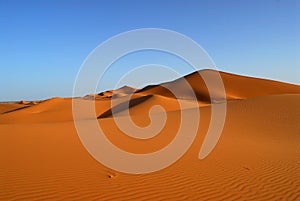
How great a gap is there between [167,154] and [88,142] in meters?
3.88

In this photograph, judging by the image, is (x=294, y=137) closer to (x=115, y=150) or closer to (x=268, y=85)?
(x=115, y=150)

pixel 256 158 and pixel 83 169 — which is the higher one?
pixel 83 169

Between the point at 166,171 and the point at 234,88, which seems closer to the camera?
the point at 166,171

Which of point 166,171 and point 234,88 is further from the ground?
point 234,88

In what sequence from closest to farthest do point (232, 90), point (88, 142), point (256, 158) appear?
point (256, 158), point (88, 142), point (232, 90)

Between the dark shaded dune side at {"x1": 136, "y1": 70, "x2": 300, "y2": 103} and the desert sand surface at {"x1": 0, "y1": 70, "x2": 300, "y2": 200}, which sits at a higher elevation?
the dark shaded dune side at {"x1": 136, "y1": 70, "x2": 300, "y2": 103}

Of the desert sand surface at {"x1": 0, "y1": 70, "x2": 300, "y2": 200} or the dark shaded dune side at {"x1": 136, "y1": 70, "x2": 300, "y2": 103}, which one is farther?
the dark shaded dune side at {"x1": 136, "y1": 70, "x2": 300, "y2": 103}

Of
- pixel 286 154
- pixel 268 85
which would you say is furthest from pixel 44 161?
pixel 268 85

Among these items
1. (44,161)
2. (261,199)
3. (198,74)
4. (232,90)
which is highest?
(198,74)

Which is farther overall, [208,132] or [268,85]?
[268,85]

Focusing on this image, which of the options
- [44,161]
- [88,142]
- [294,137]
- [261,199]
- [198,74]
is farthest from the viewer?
[198,74]

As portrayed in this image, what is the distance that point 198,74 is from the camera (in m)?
60.6

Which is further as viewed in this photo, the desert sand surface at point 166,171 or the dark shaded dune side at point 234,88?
the dark shaded dune side at point 234,88

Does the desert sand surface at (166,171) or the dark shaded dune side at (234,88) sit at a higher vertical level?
the dark shaded dune side at (234,88)
